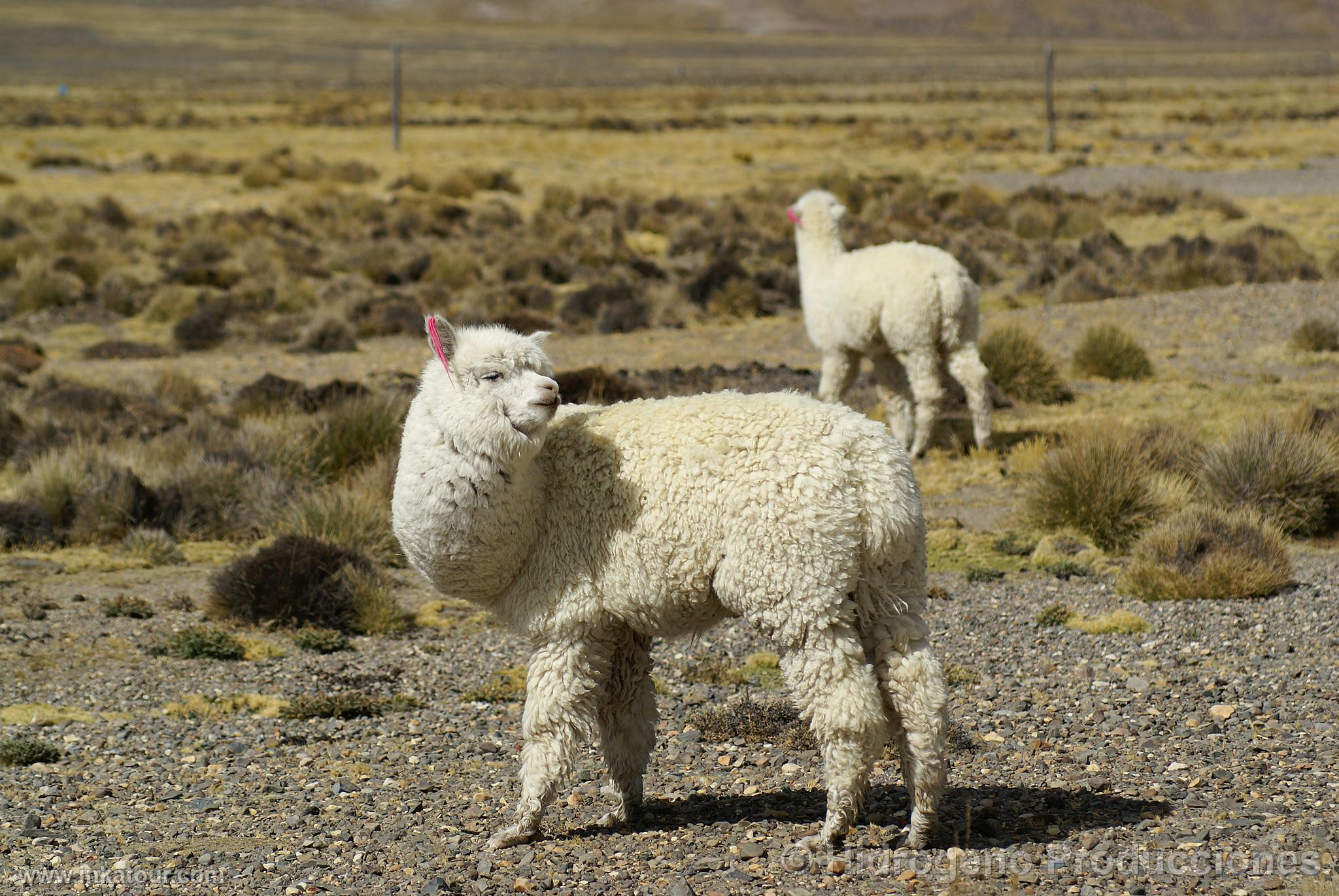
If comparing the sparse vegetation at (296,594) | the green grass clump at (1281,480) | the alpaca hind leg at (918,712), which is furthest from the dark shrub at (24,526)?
the green grass clump at (1281,480)

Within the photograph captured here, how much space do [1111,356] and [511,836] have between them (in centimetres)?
1213

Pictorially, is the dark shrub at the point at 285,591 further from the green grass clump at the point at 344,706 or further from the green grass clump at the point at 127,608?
the green grass clump at the point at 344,706

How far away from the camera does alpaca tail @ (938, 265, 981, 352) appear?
39.1 feet

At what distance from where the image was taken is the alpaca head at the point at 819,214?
41.2 ft

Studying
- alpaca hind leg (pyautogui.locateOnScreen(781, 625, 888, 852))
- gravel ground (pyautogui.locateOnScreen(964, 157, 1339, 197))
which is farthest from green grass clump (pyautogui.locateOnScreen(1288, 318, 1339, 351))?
gravel ground (pyautogui.locateOnScreen(964, 157, 1339, 197))

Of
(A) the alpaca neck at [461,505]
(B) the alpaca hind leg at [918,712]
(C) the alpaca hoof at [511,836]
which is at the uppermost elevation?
Result: (A) the alpaca neck at [461,505]

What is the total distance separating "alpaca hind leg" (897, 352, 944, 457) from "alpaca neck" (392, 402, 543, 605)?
23.4ft

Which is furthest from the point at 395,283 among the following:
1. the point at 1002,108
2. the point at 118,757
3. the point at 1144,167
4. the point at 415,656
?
the point at 1002,108

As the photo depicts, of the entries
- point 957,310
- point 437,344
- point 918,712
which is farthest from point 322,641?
point 957,310

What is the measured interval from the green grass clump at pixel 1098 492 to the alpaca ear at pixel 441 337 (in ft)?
→ 21.3

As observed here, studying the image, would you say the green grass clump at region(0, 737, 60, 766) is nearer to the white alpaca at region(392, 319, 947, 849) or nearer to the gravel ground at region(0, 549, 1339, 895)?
the gravel ground at region(0, 549, 1339, 895)

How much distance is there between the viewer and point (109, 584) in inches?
391

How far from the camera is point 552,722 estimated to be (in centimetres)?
545

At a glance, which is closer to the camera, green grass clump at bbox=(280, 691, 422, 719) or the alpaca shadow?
the alpaca shadow
